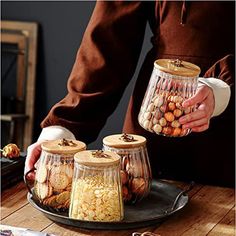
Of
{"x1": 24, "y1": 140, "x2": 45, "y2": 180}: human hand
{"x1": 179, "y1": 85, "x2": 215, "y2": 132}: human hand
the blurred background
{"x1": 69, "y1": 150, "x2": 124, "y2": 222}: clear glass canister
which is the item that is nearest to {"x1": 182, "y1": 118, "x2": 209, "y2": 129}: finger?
{"x1": 179, "y1": 85, "x2": 215, "y2": 132}: human hand

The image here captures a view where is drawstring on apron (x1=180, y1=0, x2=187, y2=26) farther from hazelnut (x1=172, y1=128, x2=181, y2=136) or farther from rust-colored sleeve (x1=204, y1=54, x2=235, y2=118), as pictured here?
hazelnut (x1=172, y1=128, x2=181, y2=136)

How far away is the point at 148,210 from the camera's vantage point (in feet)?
4.51

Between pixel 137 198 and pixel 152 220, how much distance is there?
0.31 ft

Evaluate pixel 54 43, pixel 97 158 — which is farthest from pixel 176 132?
pixel 54 43

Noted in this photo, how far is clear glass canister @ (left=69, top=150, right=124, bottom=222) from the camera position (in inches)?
49.4

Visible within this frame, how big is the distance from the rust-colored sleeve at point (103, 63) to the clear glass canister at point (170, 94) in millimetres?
281

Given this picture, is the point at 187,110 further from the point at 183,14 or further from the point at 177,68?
the point at 183,14

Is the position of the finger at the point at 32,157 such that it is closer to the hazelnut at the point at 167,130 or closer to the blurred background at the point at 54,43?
the hazelnut at the point at 167,130

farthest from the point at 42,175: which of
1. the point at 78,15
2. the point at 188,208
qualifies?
the point at 78,15

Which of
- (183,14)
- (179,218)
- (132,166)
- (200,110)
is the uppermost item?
(183,14)

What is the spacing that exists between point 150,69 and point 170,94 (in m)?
0.38

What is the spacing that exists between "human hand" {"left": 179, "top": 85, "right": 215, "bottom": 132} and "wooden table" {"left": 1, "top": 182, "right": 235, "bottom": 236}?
180 millimetres

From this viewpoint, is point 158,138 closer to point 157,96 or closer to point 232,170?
point 232,170

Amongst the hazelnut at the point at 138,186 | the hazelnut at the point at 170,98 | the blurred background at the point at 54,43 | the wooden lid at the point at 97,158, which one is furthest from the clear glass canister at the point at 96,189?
the blurred background at the point at 54,43
